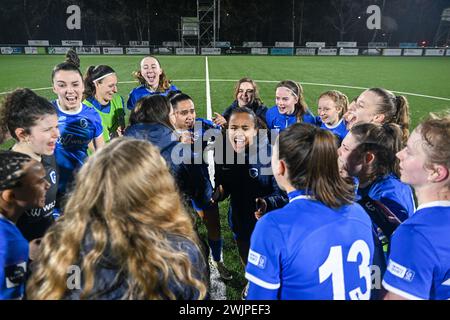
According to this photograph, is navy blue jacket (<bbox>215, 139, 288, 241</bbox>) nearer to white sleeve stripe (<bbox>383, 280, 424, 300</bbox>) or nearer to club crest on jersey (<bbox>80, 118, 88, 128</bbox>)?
white sleeve stripe (<bbox>383, 280, 424, 300</bbox>)

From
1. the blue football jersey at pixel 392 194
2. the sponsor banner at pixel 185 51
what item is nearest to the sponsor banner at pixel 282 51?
the sponsor banner at pixel 185 51

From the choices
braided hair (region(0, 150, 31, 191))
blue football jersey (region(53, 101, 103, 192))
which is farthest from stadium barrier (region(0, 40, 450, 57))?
braided hair (region(0, 150, 31, 191))

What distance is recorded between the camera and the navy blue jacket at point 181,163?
3.24m

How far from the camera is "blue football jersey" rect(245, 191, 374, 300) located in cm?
181

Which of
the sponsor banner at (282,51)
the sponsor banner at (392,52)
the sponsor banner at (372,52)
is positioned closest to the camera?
the sponsor banner at (392,52)

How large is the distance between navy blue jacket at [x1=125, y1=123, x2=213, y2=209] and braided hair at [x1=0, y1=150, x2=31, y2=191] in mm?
1120

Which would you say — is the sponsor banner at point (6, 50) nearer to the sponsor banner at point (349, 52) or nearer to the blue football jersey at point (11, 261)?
the sponsor banner at point (349, 52)

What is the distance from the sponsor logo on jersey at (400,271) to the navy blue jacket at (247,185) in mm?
1535

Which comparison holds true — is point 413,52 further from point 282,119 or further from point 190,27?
point 282,119

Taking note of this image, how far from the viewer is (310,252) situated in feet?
5.90

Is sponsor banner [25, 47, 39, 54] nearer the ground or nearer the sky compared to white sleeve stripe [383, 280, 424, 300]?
nearer the sky

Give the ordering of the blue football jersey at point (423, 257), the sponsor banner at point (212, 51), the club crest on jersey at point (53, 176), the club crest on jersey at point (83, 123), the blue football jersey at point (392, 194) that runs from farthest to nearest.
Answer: the sponsor banner at point (212, 51)
the club crest on jersey at point (83, 123)
the club crest on jersey at point (53, 176)
the blue football jersey at point (392, 194)
the blue football jersey at point (423, 257)

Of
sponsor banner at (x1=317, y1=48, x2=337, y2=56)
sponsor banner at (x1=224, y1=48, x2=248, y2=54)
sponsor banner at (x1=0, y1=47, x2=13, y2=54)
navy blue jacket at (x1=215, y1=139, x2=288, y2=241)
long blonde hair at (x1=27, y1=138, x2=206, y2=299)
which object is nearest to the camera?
long blonde hair at (x1=27, y1=138, x2=206, y2=299)

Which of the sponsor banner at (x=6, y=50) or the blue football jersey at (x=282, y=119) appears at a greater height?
the sponsor banner at (x=6, y=50)
